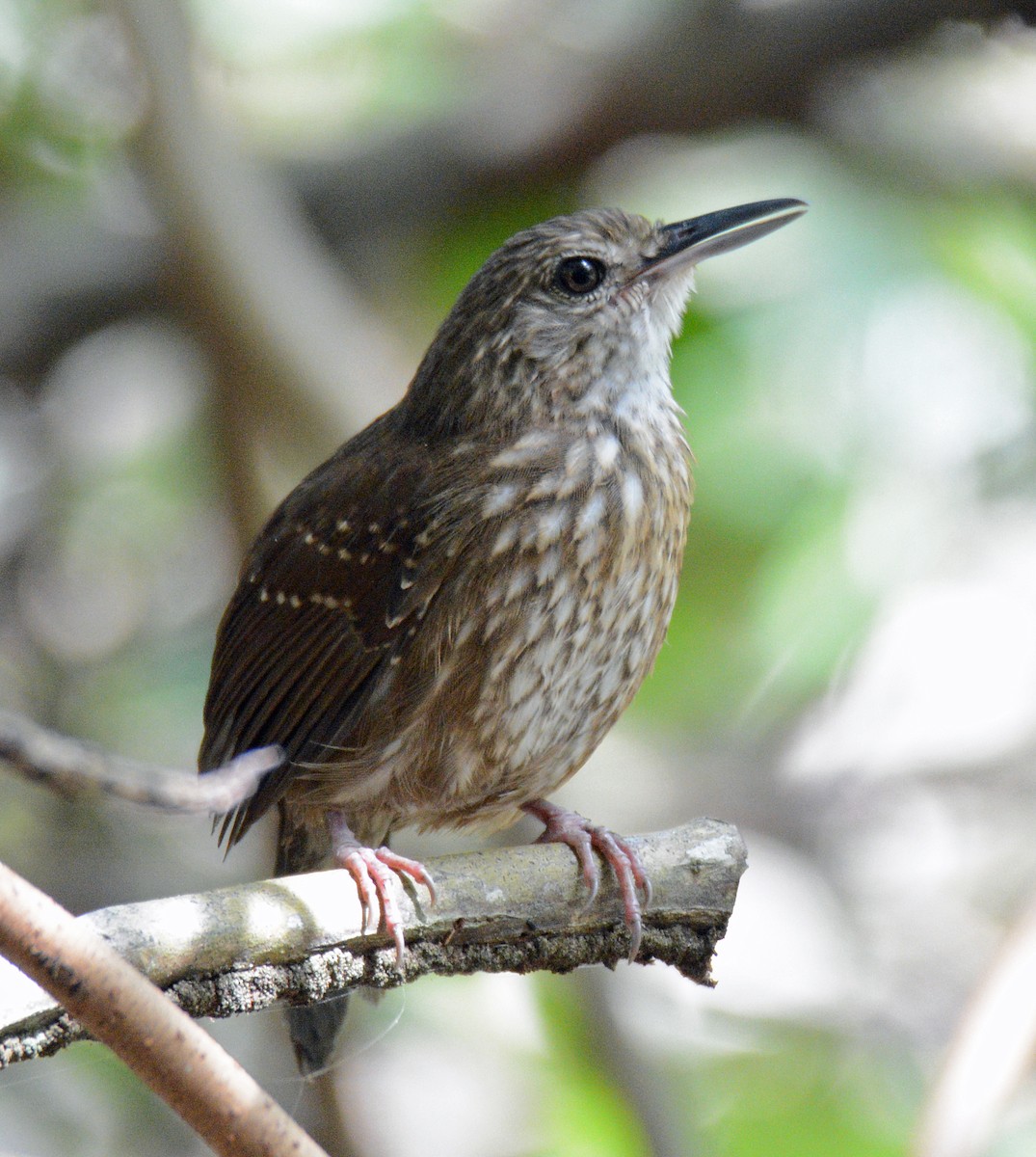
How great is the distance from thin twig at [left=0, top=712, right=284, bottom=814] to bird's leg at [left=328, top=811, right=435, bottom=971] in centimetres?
97

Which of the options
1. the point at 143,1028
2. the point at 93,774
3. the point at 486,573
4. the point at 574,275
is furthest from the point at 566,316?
the point at 93,774

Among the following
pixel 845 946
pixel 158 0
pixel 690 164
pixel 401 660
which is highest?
pixel 158 0

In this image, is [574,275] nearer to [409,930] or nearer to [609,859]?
[609,859]

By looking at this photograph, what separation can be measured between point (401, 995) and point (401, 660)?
137 centimetres

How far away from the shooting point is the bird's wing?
2.97m

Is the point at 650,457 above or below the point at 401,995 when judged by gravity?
above

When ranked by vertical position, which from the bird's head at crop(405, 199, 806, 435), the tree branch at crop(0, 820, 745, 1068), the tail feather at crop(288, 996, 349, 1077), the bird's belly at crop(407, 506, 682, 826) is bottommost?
the tail feather at crop(288, 996, 349, 1077)

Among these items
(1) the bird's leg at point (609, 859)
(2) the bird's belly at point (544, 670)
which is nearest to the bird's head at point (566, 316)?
(2) the bird's belly at point (544, 670)

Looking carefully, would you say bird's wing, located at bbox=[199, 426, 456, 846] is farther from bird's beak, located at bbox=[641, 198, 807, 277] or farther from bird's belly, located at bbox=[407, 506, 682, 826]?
bird's beak, located at bbox=[641, 198, 807, 277]

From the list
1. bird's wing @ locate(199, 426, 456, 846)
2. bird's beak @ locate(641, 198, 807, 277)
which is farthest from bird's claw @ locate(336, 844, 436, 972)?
bird's beak @ locate(641, 198, 807, 277)

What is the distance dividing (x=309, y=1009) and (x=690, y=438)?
1.90m

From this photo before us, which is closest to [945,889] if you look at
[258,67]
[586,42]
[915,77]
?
[915,77]

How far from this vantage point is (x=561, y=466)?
3043mm

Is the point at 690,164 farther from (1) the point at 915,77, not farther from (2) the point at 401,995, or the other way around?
(2) the point at 401,995
